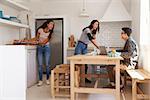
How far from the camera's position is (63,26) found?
6.41 meters

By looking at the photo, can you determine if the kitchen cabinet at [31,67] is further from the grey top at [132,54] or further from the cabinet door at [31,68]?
the grey top at [132,54]

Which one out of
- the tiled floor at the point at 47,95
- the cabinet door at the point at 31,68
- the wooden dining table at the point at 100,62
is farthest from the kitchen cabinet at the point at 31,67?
the wooden dining table at the point at 100,62

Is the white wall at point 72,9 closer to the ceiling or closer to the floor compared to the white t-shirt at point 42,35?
closer to the ceiling

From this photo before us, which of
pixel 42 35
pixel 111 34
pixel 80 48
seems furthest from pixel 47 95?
pixel 111 34

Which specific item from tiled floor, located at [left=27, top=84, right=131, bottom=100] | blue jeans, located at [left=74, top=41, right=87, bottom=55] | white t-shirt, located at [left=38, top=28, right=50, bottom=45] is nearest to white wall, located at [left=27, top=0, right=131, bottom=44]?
white t-shirt, located at [left=38, top=28, right=50, bottom=45]

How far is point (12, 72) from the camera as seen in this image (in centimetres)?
339

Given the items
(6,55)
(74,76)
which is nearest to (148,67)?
(74,76)

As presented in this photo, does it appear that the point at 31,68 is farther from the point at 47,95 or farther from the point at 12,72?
the point at 12,72

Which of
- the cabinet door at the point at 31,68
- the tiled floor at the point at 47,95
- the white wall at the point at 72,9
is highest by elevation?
the white wall at the point at 72,9

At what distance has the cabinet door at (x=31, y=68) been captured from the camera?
481 cm

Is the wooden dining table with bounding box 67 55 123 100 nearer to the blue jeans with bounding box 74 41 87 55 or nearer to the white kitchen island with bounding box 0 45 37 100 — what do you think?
the white kitchen island with bounding box 0 45 37 100

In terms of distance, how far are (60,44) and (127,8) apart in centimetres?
225

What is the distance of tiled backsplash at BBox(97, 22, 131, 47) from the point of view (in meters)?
6.60

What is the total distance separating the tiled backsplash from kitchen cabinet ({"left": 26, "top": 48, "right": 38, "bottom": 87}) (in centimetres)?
233
